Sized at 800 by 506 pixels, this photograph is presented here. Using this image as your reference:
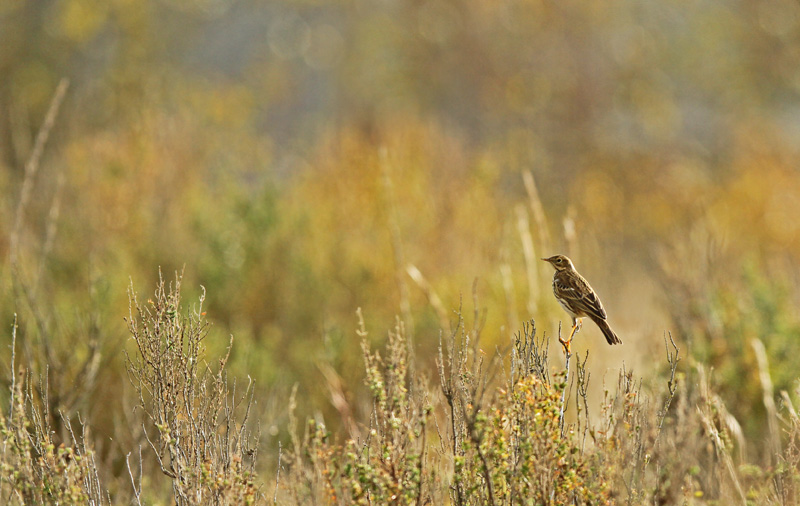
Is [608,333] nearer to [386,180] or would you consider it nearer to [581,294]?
[581,294]

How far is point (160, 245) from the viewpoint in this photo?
39.9 ft

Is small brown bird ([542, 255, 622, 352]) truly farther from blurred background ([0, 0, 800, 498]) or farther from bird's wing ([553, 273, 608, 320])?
blurred background ([0, 0, 800, 498])

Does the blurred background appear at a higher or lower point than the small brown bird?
higher

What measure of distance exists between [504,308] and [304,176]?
6291 mm

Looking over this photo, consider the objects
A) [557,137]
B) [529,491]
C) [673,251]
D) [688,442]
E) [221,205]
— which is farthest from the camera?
[557,137]

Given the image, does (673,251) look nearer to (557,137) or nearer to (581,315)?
(581,315)

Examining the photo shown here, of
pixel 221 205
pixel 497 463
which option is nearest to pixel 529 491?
pixel 497 463

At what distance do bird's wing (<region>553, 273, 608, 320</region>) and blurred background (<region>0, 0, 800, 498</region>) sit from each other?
1.67 m

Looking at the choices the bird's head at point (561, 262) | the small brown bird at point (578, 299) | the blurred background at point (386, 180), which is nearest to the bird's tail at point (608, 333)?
the small brown bird at point (578, 299)

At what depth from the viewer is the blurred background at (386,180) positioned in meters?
8.63

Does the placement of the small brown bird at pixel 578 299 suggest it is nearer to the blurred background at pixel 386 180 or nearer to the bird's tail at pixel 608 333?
the bird's tail at pixel 608 333

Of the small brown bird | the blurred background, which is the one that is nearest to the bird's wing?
the small brown bird

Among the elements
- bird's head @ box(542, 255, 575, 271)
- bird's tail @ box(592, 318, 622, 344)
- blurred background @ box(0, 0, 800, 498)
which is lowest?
bird's tail @ box(592, 318, 622, 344)

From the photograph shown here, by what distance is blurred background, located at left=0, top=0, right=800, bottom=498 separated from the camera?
28.3 feet
